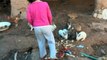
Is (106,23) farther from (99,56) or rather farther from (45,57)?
(45,57)

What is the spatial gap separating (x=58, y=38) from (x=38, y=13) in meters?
1.52

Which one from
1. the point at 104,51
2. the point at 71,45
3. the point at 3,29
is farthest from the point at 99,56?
the point at 3,29

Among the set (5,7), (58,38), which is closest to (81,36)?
(58,38)

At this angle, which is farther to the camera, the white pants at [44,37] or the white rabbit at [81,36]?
the white rabbit at [81,36]

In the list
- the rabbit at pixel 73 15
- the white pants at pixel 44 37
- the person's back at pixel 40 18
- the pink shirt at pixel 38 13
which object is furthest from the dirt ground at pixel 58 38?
the pink shirt at pixel 38 13

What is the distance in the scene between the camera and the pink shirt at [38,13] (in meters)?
4.98

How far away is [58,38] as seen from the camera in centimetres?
639

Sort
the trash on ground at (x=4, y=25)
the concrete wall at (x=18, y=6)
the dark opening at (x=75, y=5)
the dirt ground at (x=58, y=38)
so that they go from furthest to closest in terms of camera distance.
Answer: the dark opening at (x=75, y=5) < the concrete wall at (x=18, y=6) < the trash on ground at (x=4, y=25) < the dirt ground at (x=58, y=38)

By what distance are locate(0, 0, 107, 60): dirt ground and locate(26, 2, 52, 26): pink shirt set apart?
1095mm

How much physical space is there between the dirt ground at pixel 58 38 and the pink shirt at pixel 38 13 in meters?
1.10

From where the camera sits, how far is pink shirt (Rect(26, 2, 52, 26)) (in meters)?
4.98

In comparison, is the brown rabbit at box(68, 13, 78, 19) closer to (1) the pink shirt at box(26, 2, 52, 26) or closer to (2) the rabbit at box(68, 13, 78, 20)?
(2) the rabbit at box(68, 13, 78, 20)

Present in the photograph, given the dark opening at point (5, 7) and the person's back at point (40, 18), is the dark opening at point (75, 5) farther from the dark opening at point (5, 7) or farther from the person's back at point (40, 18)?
the person's back at point (40, 18)

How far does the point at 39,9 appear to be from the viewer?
4.98 metres
